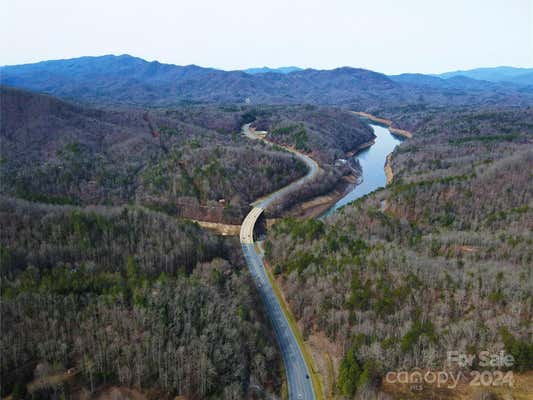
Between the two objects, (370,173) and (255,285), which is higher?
(370,173)

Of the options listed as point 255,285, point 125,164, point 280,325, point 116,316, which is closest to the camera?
point 116,316

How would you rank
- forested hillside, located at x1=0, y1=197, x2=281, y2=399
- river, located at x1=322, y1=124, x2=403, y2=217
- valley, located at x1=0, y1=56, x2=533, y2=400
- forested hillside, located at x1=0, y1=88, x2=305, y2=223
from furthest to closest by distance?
river, located at x1=322, y1=124, x2=403, y2=217
forested hillside, located at x1=0, y1=88, x2=305, y2=223
valley, located at x1=0, y1=56, x2=533, y2=400
forested hillside, located at x1=0, y1=197, x2=281, y2=399

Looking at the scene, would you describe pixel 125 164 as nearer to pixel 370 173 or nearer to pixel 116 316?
pixel 116 316

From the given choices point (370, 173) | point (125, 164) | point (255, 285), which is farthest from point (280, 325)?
point (370, 173)

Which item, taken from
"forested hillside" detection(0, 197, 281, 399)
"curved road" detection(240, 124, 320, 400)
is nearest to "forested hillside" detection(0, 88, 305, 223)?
"curved road" detection(240, 124, 320, 400)

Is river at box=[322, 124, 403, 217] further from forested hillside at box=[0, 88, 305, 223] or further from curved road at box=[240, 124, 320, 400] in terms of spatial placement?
curved road at box=[240, 124, 320, 400]
